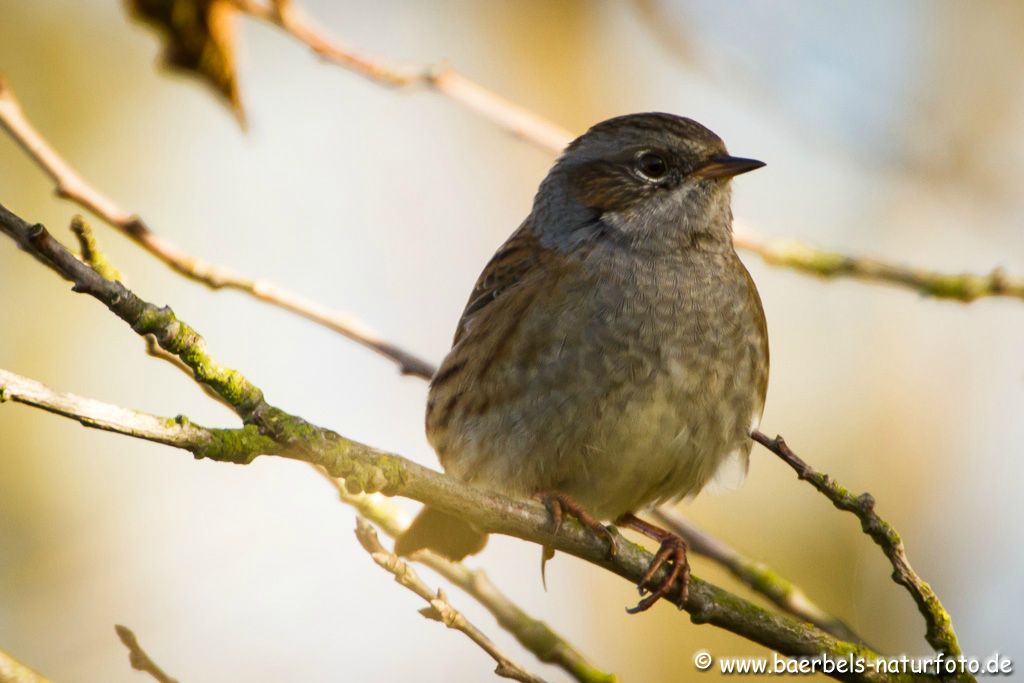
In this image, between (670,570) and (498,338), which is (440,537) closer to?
(498,338)

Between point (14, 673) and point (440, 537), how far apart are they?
2.89 m

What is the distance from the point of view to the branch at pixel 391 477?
3166mm

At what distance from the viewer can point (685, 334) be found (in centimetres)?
560

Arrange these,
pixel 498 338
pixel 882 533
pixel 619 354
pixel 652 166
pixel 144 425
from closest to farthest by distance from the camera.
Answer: pixel 144 425
pixel 882 533
pixel 619 354
pixel 498 338
pixel 652 166

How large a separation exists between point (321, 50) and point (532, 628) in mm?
2642

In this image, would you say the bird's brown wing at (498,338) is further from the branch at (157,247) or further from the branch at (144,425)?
the branch at (144,425)

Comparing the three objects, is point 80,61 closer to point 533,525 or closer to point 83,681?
point 83,681

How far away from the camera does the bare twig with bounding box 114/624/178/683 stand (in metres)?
3.89

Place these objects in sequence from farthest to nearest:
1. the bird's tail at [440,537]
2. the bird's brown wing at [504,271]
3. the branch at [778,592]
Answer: the bird's brown wing at [504,271]
the bird's tail at [440,537]
the branch at [778,592]

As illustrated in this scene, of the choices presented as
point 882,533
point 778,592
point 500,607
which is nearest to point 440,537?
point 500,607

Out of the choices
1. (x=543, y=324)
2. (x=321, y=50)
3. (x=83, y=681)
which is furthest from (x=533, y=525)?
(x=83, y=681)

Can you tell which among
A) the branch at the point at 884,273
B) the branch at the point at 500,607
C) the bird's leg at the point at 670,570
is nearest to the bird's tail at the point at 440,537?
the branch at the point at 500,607

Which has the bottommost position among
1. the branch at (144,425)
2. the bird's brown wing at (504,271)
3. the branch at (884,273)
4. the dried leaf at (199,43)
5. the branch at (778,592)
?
the branch at (144,425)

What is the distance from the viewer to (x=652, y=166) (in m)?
6.21
